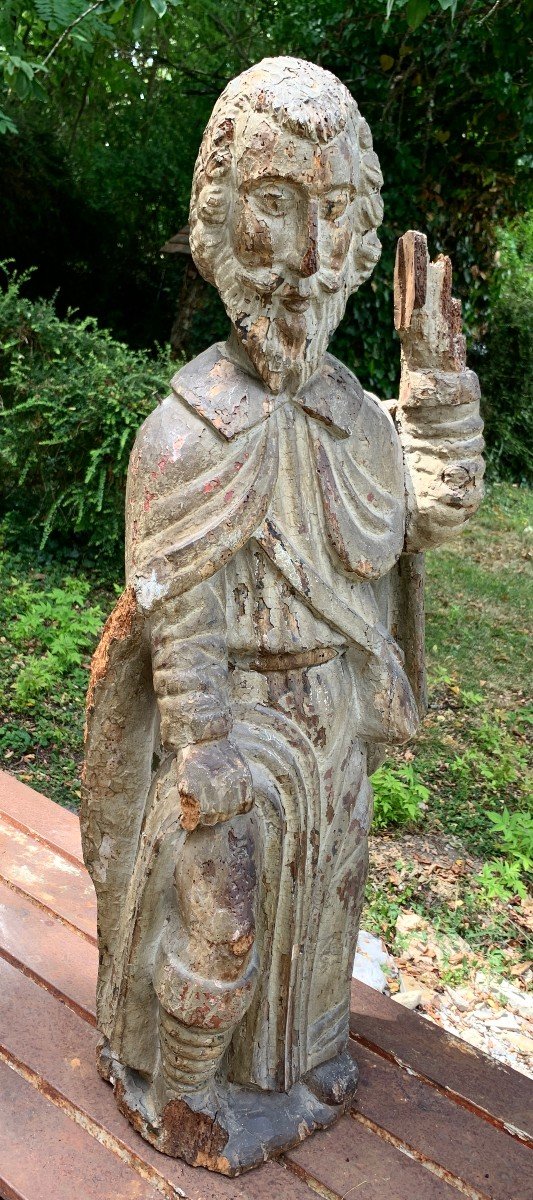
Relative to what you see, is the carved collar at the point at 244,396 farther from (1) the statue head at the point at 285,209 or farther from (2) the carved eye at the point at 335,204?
(2) the carved eye at the point at 335,204

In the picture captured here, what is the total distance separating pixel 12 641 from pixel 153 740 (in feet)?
11.4

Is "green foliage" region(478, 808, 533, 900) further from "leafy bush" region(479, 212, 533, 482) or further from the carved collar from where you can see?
"leafy bush" region(479, 212, 533, 482)

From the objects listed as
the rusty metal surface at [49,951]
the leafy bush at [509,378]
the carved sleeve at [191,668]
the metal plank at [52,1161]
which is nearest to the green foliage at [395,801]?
the rusty metal surface at [49,951]

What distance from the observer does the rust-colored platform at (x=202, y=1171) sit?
2141 millimetres

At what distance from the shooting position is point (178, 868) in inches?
80.4

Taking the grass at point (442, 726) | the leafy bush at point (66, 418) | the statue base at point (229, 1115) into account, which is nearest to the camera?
the statue base at point (229, 1115)

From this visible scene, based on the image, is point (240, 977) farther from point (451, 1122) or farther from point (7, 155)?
point (7, 155)

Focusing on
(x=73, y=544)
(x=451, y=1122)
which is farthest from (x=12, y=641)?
(x=451, y=1122)

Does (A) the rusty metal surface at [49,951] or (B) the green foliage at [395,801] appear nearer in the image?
(A) the rusty metal surface at [49,951]

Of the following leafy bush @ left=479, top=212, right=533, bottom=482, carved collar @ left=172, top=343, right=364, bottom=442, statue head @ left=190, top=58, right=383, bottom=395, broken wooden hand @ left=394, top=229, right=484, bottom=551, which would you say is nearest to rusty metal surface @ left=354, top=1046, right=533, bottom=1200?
broken wooden hand @ left=394, top=229, right=484, bottom=551

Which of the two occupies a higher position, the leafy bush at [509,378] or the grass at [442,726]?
the leafy bush at [509,378]

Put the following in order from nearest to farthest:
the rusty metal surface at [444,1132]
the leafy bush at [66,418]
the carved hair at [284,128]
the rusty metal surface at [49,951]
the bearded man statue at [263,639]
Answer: the carved hair at [284,128], the bearded man statue at [263,639], the rusty metal surface at [444,1132], the rusty metal surface at [49,951], the leafy bush at [66,418]

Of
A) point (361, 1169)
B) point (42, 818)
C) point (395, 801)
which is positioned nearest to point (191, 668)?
point (361, 1169)

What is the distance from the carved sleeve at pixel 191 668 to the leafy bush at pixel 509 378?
819 centimetres
